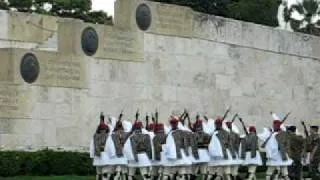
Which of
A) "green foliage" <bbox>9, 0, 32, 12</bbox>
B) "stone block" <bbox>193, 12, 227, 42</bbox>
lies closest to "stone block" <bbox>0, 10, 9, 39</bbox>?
"stone block" <bbox>193, 12, 227, 42</bbox>

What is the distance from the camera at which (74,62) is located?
91.0 feet

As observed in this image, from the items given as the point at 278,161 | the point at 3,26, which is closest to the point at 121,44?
the point at 3,26

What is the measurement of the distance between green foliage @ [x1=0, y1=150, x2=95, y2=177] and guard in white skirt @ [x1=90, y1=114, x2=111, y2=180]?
1959mm

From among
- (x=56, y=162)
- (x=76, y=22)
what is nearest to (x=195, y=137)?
(x=56, y=162)

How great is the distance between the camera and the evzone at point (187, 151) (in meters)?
23.5

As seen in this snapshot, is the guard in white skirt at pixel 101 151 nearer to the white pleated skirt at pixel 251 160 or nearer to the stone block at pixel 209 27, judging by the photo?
the white pleated skirt at pixel 251 160

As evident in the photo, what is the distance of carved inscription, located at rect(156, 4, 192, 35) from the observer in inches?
1204

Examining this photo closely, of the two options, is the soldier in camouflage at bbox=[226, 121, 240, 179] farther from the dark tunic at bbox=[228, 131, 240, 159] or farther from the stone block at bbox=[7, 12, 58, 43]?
the stone block at bbox=[7, 12, 58, 43]

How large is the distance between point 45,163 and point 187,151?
13.9 feet

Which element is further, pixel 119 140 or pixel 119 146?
pixel 119 140

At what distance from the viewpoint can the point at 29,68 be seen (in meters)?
26.5

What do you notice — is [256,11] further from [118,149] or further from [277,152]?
[118,149]

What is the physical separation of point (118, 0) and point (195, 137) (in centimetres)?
749

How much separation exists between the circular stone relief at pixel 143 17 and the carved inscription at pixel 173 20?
426 mm
